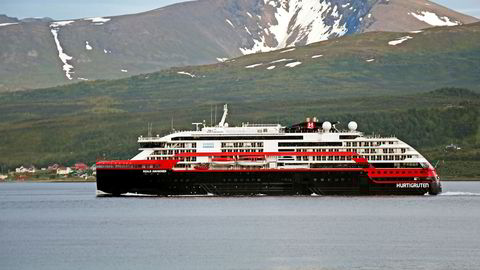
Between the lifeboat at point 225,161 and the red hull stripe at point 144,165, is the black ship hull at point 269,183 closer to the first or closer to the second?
the red hull stripe at point 144,165

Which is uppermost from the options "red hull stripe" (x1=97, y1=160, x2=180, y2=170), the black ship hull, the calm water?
"red hull stripe" (x1=97, y1=160, x2=180, y2=170)

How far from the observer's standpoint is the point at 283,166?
342 ft

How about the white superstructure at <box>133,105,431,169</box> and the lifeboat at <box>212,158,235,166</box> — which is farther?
the lifeboat at <box>212,158,235,166</box>

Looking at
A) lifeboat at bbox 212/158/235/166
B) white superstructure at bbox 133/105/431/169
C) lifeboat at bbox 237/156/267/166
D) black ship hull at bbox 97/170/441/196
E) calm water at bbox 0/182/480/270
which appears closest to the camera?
calm water at bbox 0/182/480/270

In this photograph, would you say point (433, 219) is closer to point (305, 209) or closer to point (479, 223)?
point (479, 223)

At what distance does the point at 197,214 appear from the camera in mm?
89438

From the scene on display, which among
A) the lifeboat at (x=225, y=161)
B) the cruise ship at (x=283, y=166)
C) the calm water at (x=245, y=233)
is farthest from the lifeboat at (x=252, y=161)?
the calm water at (x=245, y=233)

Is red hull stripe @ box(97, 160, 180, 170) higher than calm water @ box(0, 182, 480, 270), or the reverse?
red hull stripe @ box(97, 160, 180, 170)

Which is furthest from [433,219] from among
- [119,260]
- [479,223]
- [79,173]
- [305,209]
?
[79,173]

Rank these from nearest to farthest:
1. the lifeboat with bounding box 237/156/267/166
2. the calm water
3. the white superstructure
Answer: the calm water < the white superstructure < the lifeboat with bounding box 237/156/267/166

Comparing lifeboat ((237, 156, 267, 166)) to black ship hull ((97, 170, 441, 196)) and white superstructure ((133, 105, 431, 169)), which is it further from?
black ship hull ((97, 170, 441, 196))

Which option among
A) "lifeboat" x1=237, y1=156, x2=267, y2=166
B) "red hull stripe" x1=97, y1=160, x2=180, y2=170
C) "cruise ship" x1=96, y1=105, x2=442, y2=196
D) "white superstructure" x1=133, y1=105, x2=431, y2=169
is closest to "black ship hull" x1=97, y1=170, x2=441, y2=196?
"cruise ship" x1=96, y1=105, x2=442, y2=196

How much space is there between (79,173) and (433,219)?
118 m

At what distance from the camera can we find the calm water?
61750mm
